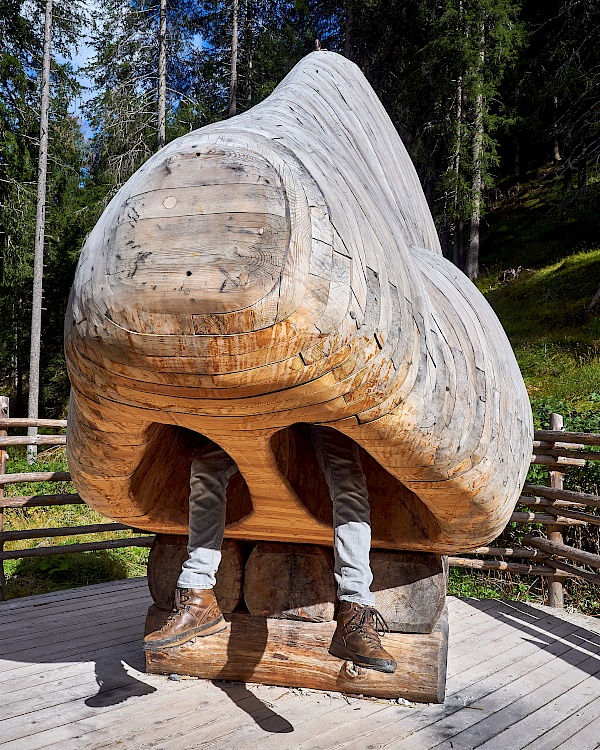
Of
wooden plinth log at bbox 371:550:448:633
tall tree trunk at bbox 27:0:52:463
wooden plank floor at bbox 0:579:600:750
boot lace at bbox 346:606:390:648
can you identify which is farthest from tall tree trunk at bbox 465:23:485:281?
boot lace at bbox 346:606:390:648

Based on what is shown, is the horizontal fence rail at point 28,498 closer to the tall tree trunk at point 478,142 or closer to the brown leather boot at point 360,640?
the brown leather boot at point 360,640

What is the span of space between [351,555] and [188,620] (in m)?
0.56

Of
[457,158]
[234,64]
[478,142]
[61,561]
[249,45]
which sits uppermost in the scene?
[249,45]

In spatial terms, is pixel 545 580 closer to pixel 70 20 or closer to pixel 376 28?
pixel 70 20

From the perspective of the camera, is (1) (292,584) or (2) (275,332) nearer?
(2) (275,332)

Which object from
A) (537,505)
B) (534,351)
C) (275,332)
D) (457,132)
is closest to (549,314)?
(534,351)

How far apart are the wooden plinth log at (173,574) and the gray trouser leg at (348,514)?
0.88m

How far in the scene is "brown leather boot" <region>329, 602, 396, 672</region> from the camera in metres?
2.21

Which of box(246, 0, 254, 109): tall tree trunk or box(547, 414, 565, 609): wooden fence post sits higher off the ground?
box(246, 0, 254, 109): tall tree trunk

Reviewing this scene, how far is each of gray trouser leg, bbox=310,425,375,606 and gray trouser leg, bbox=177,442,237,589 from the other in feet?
1.15

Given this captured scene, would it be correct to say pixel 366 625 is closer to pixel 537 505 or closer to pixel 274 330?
pixel 274 330

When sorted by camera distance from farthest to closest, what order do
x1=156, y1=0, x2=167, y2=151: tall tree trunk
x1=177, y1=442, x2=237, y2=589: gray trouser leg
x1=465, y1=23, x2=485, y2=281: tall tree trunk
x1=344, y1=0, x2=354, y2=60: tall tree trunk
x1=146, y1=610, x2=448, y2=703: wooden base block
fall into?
x1=344, y1=0, x2=354, y2=60: tall tree trunk, x1=465, y1=23, x2=485, y2=281: tall tree trunk, x1=156, y1=0, x2=167, y2=151: tall tree trunk, x1=146, y1=610, x2=448, y2=703: wooden base block, x1=177, y1=442, x2=237, y2=589: gray trouser leg

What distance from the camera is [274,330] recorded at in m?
1.51

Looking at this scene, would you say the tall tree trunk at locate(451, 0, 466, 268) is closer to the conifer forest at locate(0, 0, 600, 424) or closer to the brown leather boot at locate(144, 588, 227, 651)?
the conifer forest at locate(0, 0, 600, 424)
